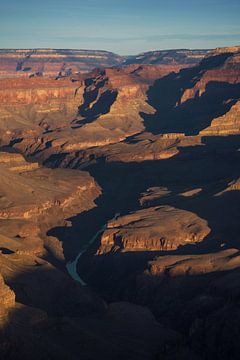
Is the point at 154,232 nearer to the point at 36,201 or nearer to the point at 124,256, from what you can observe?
the point at 124,256

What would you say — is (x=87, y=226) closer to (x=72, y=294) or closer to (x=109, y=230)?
(x=109, y=230)

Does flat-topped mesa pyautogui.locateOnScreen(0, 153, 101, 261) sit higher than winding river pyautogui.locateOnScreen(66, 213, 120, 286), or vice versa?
flat-topped mesa pyautogui.locateOnScreen(0, 153, 101, 261)

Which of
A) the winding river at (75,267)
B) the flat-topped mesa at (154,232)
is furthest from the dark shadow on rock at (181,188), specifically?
the flat-topped mesa at (154,232)

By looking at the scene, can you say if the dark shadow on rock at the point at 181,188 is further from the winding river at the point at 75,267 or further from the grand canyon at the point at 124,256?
the winding river at the point at 75,267

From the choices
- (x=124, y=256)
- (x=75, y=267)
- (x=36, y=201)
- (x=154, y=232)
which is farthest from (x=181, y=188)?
(x=124, y=256)

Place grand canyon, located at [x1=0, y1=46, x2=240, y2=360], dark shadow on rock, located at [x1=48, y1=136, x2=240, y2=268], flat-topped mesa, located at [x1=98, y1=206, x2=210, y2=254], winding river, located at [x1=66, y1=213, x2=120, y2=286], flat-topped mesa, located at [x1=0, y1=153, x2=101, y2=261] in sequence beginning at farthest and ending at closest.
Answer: dark shadow on rock, located at [x1=48, y1=136, x2=240, y2=268] < flat-topped mesa, located at [x1=0, y1=153, x2=101, y2=261] < flat-topped mesa, located at [x1=98, y1=206, x2=210, y2=254] < winding river, located at [x1=66, y1=213, x2=120, y2=286] < grand canyon, located at [x1=0, y1=46, x2=240, y2=360]

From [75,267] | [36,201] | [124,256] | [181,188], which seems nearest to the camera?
[124,256]

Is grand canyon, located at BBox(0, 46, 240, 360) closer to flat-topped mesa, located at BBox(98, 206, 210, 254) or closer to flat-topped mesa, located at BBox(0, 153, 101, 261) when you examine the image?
flat-topped mesa, located at BBox(98, 206, 210, 254)

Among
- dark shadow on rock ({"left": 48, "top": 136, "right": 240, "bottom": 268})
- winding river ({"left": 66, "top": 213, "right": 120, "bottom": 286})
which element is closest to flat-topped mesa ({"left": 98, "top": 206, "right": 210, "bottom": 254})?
dark shadow on rock ({"left": 48, "top": 136, "right": 240, "bottom": 268})
